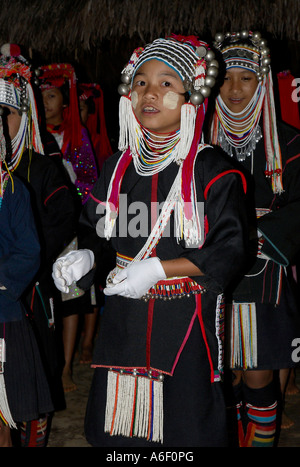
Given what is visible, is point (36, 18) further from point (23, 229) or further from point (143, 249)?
point (143, 249)

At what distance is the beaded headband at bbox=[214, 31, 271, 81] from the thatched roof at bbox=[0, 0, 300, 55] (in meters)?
0.70

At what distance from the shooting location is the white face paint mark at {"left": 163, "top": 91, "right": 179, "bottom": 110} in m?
2.26

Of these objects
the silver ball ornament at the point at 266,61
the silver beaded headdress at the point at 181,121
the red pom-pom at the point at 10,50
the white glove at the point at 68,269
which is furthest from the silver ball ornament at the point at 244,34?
the white glove at the point at 68,269

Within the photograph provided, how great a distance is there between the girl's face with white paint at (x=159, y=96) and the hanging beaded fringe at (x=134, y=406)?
0.96 metres

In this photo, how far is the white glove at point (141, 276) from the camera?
2096 mm

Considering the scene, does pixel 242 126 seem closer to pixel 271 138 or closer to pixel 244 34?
pixel 271 138

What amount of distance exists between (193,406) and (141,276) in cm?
52

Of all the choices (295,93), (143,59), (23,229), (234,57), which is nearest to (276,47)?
(295,93)

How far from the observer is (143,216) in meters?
2.32

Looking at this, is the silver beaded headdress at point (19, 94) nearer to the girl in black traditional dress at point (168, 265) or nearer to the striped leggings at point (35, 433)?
the girl in black traditional dress at point (168, 265)
